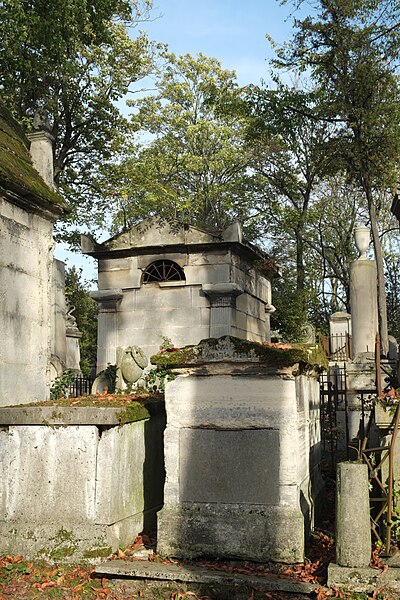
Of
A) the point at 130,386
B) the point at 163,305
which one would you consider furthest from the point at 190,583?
the point at 163,305

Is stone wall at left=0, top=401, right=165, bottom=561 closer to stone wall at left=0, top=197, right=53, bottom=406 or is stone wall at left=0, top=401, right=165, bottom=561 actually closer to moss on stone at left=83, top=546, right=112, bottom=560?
moss on stone at left=83, top=546, right=112, bottom=560

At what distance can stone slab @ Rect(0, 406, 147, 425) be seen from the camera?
5.68m

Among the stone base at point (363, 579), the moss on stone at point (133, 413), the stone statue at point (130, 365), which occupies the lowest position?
the stone base at point (363, 579)

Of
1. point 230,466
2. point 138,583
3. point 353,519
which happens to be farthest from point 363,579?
point 138,583

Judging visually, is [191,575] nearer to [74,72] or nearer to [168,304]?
[168,304]

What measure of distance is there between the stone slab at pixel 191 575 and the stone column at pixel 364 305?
9.11 metres

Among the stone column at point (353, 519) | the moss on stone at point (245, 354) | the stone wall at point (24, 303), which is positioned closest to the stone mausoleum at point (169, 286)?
the stone wall at point (24, 303)

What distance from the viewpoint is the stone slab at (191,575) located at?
4781mm

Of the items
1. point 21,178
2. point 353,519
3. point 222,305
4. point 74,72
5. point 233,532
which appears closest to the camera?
point 353,519

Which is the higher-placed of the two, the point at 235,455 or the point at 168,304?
the point at 168,304

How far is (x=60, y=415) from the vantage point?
19.1 ft

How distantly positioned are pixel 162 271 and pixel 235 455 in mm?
8534

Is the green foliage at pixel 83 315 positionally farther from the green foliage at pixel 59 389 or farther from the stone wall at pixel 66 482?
the stone wall at pixel 66 482

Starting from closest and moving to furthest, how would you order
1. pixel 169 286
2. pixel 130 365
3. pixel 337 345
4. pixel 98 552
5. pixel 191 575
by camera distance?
pixel 191 575, pixel 98 552, pixel 130 365, pixel 169 286, pixel 337 345
